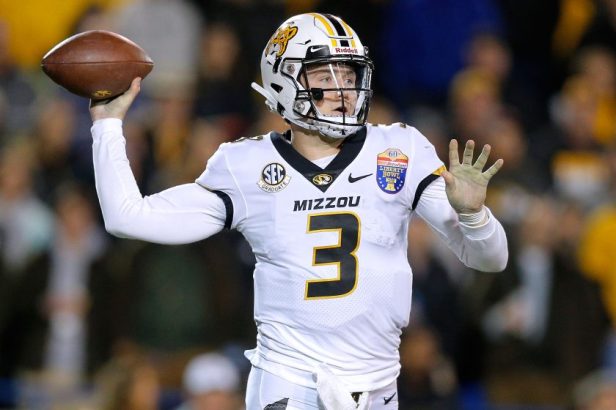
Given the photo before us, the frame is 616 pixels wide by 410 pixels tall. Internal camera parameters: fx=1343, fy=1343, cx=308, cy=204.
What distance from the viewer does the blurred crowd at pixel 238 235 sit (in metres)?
8.20

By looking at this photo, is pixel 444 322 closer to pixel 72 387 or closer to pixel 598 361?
pixel 598 361

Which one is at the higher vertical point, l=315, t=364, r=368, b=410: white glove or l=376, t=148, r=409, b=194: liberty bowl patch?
l=376, t=148, r=409, b=194: liberty bowl patch

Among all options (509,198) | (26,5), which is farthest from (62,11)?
(509,198)

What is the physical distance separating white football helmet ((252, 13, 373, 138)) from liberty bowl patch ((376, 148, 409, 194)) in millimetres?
152

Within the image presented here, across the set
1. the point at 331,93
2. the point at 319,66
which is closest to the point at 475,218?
the point at 331,93

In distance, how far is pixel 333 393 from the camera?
4664 millimetres

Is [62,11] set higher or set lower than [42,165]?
higher

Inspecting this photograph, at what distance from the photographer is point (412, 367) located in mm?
7836

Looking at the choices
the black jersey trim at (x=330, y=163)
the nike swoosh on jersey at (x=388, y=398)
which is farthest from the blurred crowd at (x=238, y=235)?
the black jersey trim at (x=330, y=163)

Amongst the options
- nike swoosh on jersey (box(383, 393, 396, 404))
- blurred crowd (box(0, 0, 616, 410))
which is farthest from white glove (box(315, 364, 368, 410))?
blurred crowd (box(0, 0, 616, 410))

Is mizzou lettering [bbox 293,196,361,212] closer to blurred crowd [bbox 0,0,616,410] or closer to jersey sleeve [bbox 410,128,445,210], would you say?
jersey sleeve [bbox 410,128,445,210]

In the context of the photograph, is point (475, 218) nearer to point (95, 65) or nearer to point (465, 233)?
point (465, 233)

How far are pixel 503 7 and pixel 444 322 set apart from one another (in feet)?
11.2

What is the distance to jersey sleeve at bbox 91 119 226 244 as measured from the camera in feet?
15.9
